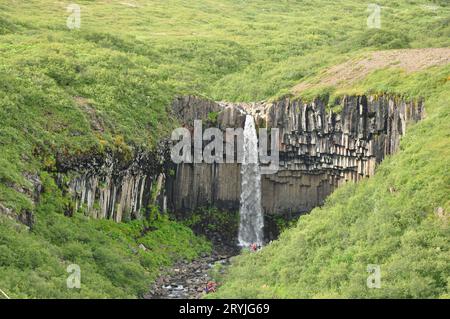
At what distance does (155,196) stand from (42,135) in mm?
10736

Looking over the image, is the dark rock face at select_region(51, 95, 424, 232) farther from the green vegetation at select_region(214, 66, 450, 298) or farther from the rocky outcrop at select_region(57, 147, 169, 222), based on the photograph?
the green vegetation at select_region(214, 66, 450, 298)

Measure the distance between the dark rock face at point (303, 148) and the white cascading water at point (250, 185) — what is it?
462 millimetres

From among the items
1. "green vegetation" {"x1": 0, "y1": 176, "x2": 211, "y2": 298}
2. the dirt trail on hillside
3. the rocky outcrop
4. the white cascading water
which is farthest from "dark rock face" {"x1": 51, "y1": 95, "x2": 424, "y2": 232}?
the dirt trail on hillside

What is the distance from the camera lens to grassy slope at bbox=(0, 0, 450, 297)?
4469 cm

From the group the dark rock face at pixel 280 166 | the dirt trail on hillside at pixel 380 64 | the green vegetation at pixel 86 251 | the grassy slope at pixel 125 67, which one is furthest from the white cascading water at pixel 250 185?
the grassy slope at pixel 125 67

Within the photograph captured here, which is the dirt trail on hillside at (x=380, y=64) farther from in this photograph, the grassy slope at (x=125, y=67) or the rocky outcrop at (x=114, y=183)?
the rocky outcrop at (x=114, y=183)

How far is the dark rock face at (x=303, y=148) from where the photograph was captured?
53750mm

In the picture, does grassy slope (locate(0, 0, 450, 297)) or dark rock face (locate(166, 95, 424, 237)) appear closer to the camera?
grassy slope (locate(0, 0, 450, 297))

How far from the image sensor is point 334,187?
57938 mm

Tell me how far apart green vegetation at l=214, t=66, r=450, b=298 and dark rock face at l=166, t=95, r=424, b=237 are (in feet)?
8.46

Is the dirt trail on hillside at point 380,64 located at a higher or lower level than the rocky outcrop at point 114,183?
higher

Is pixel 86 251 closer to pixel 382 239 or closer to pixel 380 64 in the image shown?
pixel 382 239

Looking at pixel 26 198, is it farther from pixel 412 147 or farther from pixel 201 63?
pixel 201 63
